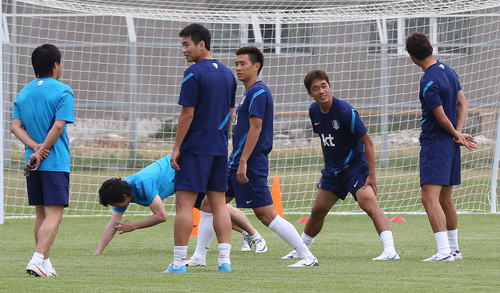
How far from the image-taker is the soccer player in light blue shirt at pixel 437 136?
19.1 feet

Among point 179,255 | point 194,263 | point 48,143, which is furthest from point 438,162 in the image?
point 48,143

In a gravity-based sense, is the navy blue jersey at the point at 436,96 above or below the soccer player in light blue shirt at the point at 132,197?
above

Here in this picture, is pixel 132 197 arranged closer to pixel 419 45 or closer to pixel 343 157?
pixel 343 157

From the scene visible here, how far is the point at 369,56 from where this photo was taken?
1286 centimetres

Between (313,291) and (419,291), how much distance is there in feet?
2.10

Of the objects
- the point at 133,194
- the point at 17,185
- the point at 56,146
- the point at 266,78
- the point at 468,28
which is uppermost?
the point at 468,28

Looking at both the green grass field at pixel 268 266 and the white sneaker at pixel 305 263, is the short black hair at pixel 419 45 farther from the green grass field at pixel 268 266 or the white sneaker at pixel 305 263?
the white sneaker at pixel 305 263

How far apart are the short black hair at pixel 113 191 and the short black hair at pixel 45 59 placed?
1.60 metres

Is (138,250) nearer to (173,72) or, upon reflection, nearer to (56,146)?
(56,146)

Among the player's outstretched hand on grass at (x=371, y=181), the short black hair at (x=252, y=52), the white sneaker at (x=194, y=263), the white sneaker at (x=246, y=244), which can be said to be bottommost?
the white sneaker at (x=246, y=244)

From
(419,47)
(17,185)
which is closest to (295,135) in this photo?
(17,185)

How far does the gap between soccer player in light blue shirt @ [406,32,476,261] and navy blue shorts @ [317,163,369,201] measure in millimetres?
560

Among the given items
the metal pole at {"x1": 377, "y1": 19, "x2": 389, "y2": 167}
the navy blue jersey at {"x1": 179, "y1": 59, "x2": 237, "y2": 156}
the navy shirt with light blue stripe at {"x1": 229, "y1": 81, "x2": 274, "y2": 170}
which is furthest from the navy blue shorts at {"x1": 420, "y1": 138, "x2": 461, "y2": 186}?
the metal pole at {"x1": 377, "y1": 19, "x2": 389, "y2": 167}

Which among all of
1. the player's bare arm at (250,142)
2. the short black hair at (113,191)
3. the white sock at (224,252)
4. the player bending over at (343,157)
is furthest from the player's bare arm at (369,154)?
the short black hair at (113,191)
